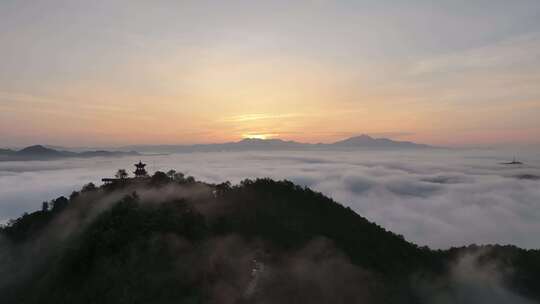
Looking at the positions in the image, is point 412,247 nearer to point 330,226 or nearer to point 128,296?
point 330,226

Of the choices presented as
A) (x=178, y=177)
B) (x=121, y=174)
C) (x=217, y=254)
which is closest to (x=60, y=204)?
(x=121, y=174)

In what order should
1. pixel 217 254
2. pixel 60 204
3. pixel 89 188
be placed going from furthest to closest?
pixel 89 188 < pixel 60 204 < pixel 217 254

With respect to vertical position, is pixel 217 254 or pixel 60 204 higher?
pixel 60 204

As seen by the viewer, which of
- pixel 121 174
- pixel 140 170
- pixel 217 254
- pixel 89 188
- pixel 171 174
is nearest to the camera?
pixel 217 254

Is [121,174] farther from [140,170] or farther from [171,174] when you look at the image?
[171,174]

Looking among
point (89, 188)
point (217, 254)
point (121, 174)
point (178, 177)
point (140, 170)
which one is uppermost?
point (140, 170)

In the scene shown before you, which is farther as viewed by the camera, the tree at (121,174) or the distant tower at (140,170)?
the distant tower at (140,170)

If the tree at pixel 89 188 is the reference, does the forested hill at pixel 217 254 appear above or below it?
below

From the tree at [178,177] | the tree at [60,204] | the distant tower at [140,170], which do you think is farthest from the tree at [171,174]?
the tree at [60,204]

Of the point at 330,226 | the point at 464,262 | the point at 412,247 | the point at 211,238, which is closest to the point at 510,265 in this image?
the point at 464,262

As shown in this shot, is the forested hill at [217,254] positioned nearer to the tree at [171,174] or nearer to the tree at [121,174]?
the tree at [171,174]
